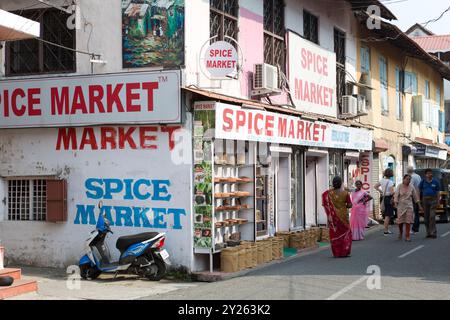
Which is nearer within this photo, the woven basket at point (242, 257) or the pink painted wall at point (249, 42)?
the woven basket at point (242, 257)

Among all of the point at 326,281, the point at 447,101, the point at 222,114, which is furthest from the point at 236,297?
the point at 447,101

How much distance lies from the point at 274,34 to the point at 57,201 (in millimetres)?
6944

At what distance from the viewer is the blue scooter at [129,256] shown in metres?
11.5

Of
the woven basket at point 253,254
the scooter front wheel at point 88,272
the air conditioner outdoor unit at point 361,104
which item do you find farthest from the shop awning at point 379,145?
the scooter front wheel at point 88,272

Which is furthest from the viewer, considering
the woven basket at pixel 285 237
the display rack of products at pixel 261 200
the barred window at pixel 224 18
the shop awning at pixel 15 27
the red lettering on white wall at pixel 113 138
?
the woven basket at pixel 285 237

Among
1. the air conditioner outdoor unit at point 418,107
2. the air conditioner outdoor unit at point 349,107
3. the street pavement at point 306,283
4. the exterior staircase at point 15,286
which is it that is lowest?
the street pavement at point 306,283

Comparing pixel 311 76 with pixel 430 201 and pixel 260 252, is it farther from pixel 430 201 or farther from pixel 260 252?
pixel 260 252

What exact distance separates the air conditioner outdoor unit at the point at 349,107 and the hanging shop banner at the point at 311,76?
0.53 meters

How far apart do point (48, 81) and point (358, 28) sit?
1385 cm

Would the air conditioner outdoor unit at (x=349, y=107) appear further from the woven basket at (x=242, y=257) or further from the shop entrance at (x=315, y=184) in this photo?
the woven basket at (x=242, y=257)

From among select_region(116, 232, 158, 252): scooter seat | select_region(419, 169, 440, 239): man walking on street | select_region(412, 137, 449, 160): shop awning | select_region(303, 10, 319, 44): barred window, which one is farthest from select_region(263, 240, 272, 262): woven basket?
select_region(412, 137, 449, 160): shop awning

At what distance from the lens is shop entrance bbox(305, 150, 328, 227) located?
63.0ft

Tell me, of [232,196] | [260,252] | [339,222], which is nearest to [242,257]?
[260,252]

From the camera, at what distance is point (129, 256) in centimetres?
1146
